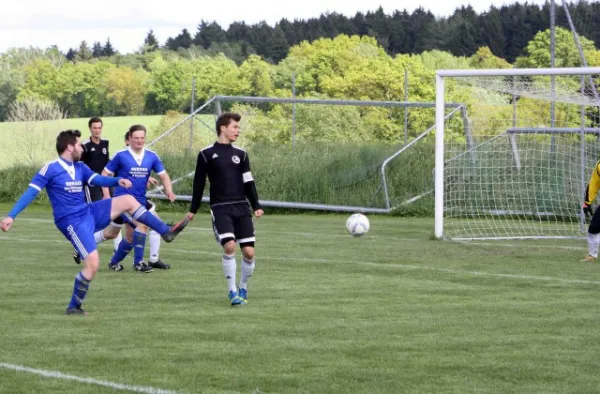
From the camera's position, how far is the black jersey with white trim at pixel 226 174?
39.4 feet

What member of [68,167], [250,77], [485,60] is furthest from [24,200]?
[485,60]

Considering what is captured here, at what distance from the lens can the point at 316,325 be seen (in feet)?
34.3

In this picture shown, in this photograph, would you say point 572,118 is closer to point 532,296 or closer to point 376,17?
point 532,296

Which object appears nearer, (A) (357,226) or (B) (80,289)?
(B) (80,289)

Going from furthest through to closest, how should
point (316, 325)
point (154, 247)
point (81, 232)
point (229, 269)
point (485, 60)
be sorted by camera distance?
point (485, 60), point (154, 247), point (229, 269), point (81, 232), point (316, 325)

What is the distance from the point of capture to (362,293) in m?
12.9

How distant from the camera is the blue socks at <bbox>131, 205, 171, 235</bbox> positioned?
1216 cm

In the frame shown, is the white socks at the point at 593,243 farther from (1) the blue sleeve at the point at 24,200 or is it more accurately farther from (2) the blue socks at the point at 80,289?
(1) the blue sleeve at the point at 24,200

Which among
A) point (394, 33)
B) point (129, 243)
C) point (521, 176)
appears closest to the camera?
point (129, 243)

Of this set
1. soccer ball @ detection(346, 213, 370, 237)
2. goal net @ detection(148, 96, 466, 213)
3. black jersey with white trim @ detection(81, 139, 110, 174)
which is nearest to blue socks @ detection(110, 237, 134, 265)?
black jersey with white trim @ detection(81, 139, 110, 174)

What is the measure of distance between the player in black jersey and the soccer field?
44 centimetres

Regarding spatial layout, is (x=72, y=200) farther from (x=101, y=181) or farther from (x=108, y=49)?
(x=108, y=49)

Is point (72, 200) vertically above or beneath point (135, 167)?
above

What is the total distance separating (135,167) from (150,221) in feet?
9.25
